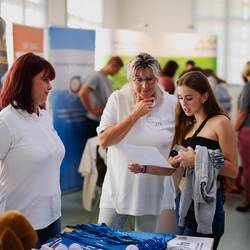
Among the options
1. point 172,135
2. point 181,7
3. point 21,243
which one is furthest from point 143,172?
point 181,7

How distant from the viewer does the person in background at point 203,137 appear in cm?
209

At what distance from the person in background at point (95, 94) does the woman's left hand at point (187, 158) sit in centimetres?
308

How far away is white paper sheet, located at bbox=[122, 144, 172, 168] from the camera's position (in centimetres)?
220

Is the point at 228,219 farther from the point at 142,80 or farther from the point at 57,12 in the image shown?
the point at 57,12

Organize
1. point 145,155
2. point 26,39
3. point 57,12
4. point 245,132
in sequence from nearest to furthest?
1. point 145,155
2. point 26,39
3. point 245,132
4. point 57,12

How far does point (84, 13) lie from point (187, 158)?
5276 mm

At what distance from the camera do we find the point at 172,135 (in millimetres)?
2391

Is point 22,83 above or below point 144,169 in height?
above

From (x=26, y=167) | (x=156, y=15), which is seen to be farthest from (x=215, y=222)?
(x=156, y=15)

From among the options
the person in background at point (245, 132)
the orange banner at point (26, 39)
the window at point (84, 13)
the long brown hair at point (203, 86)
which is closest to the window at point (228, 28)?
the window at point (84, 13)

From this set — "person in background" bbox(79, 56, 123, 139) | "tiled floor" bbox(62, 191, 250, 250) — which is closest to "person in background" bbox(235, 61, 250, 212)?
"tiled floor" bbox(62, 191, 250, 250)

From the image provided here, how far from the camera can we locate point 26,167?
5.96 ft

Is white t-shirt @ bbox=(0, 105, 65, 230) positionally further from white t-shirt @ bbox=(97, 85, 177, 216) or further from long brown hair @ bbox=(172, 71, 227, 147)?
long brown hair @ bbox=(172, 71, 227, 147)

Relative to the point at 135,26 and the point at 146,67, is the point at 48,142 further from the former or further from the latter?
the point at 135,26
